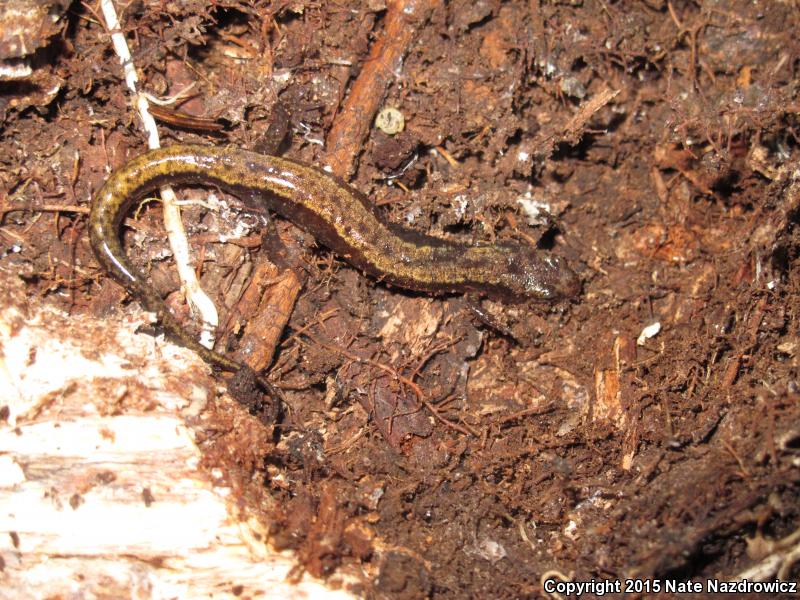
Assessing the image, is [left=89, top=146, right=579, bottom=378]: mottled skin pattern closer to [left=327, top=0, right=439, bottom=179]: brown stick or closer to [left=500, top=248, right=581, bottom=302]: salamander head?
[left=500, top=248, right=581, bottom=302]: salamander head

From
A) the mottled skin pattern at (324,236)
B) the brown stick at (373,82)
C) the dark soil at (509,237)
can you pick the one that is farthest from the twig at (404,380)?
the brown stick at (373,82)

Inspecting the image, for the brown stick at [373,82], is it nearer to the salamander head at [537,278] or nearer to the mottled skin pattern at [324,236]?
the mottled skin pattern at [324,236]

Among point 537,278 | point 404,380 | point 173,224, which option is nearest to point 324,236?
point 173,224

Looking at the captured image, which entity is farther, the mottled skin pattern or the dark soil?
the mottled skin pattern

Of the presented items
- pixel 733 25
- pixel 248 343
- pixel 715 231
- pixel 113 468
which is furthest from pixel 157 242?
pixel 733 25

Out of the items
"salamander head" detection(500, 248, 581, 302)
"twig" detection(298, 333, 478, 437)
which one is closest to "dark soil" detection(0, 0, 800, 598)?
"twig" detection(298, 333, 478, 437)

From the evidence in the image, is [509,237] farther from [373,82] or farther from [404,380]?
[373,82]

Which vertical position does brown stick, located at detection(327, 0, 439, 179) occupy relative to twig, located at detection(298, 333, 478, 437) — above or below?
above

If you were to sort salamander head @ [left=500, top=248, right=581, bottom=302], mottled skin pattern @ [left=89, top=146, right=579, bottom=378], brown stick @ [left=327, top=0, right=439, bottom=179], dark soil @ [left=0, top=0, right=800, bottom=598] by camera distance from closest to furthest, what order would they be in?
1. dark soil @ [left=0, top=0, right=800, bottom=598]
2. mottled skin pattern @ [left=89, top=146, right=579, bottom=378]
3. brown stick @ [left=327, top=0, right=439, bottom=179]
4. salamander head @ [left=500, top=248, right=581, bottom=302]
